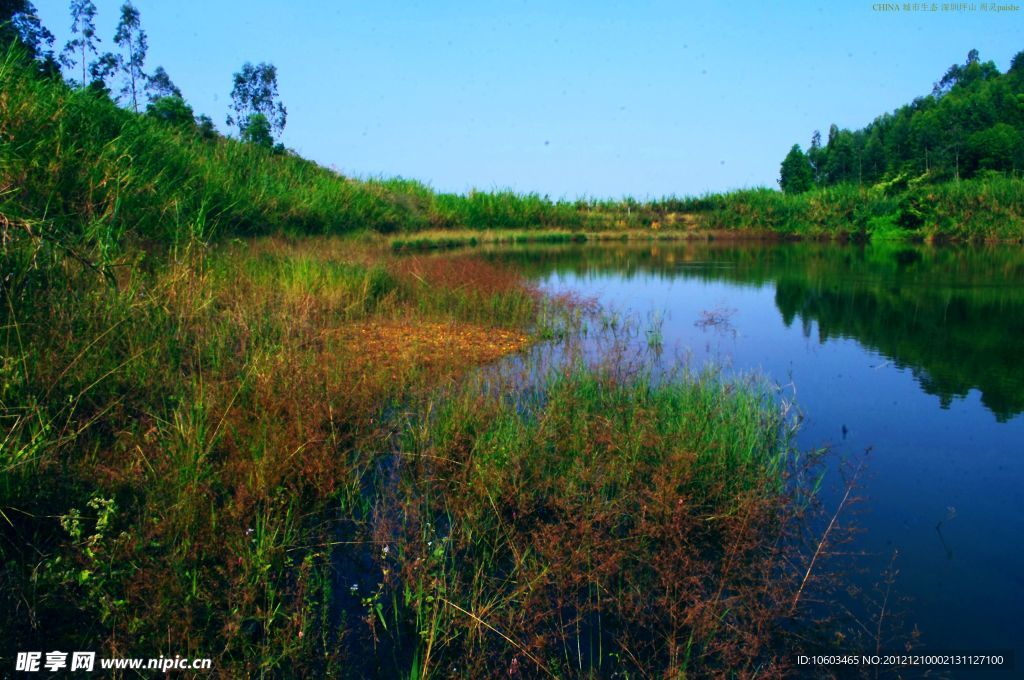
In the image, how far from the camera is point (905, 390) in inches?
270

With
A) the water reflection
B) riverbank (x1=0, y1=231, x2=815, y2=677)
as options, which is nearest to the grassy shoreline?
riverbank (x1=0, y1=231, x2=815, y2=677)

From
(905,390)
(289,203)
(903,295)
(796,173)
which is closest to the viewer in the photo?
(905,390)

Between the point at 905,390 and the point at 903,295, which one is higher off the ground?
the point at 903,295

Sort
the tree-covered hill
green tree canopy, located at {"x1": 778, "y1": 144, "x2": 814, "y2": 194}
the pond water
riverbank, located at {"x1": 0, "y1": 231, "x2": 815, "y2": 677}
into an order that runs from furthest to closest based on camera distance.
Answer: green tree canopy, located at {"x1": 778, "y1": 144, "x2": 814, "y2": 194}, the tree-covered hill, the pond water, riverbank, located at {"x1": 0, "y1": 231, "x2": 815, "y2": 677}

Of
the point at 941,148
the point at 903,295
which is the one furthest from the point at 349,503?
the point at 941,148

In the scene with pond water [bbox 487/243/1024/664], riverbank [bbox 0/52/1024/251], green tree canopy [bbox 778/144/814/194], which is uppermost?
green tree canopy [bbox 778/144/814/194]

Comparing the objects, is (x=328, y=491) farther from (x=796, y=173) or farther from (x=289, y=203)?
(x=796, y=173)

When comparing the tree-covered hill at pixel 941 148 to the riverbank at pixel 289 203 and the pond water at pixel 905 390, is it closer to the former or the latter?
the riverbank at pixel 289 203

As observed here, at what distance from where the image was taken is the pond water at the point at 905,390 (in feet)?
11.3

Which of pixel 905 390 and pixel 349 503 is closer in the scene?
pixel 349 503

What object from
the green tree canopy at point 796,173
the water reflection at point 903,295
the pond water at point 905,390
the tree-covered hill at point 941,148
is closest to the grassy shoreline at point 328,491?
the pond water at point 905,390

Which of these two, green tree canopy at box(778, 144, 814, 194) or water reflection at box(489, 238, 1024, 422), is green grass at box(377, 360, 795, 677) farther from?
green tree canopy at box(778, 144, 814, 194)

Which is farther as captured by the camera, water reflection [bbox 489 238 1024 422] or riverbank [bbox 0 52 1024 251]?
water reflection [bbox 489 238 1024 422]

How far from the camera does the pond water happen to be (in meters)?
3.45
